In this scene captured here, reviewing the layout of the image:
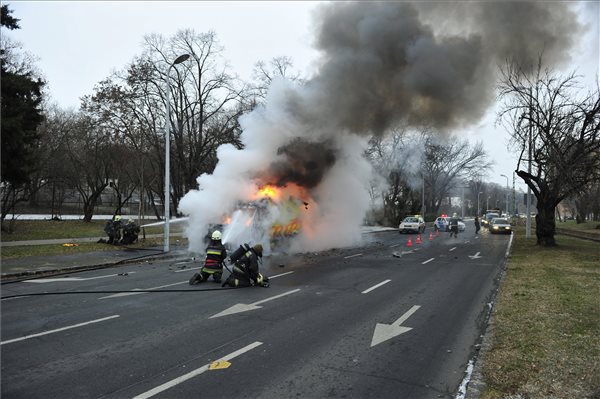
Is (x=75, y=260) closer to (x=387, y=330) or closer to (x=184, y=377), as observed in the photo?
(x=184, y=377)

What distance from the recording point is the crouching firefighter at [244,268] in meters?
9.49

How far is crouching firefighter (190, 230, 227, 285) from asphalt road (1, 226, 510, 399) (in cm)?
29

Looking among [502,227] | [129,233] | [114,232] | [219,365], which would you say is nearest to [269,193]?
[129,233]

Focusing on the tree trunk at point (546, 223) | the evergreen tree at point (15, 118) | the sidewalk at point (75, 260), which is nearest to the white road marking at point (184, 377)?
the sidewalk at point (75, 260)

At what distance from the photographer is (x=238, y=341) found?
18.5 ft

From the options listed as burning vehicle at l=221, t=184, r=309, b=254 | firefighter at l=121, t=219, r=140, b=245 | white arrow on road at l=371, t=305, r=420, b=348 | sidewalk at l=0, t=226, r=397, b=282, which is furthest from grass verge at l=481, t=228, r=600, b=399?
firefighter at l=121, t=219, r=140, b=245

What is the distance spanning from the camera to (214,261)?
980 centimetres

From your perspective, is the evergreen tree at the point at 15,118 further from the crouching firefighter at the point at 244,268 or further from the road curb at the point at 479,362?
the road curb at the point at 479,362

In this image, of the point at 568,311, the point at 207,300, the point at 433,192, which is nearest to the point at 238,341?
the point at 207,300

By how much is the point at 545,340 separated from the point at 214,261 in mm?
6779

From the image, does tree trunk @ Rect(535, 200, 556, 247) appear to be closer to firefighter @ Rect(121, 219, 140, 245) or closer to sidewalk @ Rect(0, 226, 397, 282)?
sidewalk @ Rect(0, 226, 397, 282)

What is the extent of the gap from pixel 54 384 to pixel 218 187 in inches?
456

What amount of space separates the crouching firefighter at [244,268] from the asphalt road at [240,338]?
0.31 meters

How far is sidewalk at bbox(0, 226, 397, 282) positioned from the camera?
37.2 feet
